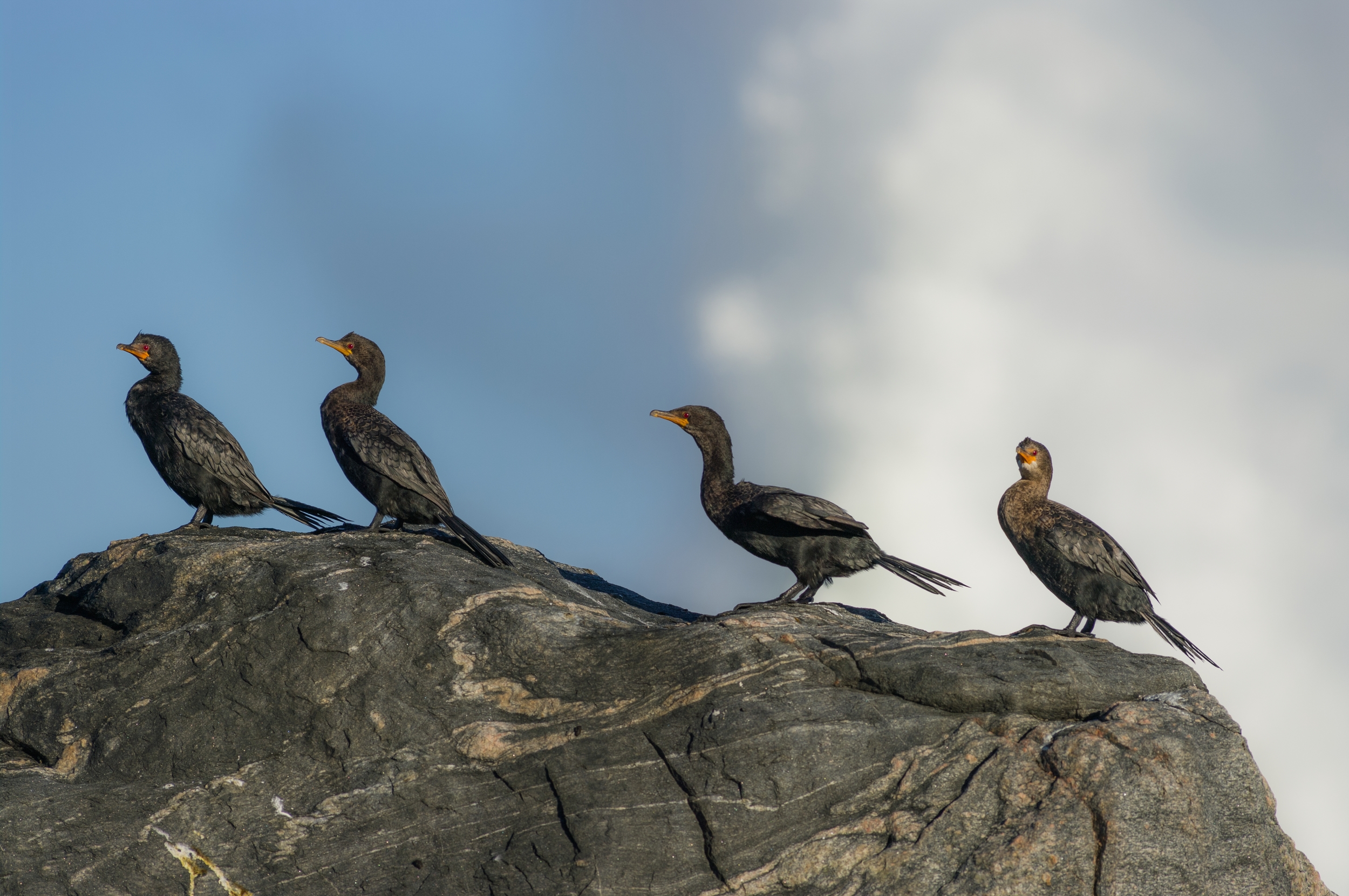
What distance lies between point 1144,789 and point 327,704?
5.37 m

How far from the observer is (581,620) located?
28.1ft

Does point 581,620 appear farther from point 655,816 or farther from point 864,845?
point 864,845

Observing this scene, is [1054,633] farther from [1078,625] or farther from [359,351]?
[359,351]

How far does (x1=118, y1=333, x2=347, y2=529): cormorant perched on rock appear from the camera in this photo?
11.8 meters

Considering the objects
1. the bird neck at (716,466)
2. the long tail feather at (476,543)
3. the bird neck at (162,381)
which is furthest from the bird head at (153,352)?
the bird neck at (716,466)

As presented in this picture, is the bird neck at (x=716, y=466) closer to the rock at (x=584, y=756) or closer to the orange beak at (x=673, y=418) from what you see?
the orange beak at (x=673, y=418)

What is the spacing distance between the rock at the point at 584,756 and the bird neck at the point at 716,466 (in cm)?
270

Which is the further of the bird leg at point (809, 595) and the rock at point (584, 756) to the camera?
the bird leg at point (809, 595)

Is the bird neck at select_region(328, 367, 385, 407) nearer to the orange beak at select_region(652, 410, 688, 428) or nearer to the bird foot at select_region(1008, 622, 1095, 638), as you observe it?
the orange beak at select_region(652, 410, 688, 428)

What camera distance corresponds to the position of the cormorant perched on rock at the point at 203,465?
11.8 meters

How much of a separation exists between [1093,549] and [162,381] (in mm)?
10021

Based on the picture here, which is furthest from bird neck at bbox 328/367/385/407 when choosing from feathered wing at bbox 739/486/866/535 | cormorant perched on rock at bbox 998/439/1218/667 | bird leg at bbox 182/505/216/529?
cormorant perched on rock at bbox 998/439/1218/667

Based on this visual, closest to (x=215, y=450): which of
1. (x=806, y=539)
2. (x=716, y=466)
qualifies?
(x=716, y=466)

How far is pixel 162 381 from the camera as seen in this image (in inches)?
505
